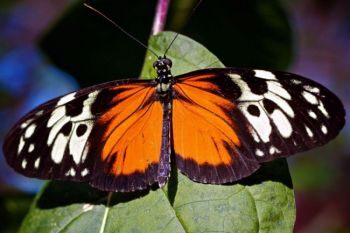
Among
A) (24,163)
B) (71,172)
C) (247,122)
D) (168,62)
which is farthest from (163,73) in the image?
(24,163)

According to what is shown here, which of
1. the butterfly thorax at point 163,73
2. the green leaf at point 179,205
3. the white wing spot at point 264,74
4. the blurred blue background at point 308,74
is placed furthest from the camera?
the blurred blue background at point 308,74

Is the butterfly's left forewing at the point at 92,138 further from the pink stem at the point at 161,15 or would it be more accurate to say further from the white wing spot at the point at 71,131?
the pink stem at the point at 161,15

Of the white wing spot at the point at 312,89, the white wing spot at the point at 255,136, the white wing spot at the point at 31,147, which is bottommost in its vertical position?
the white wing spot at the point at 255,136

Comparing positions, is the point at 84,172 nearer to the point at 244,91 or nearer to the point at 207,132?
the point at 207,132

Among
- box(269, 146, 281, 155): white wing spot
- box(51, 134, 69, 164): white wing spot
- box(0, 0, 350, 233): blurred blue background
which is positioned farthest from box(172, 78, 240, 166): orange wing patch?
box(0, 0, 350, 233): blurred blue background

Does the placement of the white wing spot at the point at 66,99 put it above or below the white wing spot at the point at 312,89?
above

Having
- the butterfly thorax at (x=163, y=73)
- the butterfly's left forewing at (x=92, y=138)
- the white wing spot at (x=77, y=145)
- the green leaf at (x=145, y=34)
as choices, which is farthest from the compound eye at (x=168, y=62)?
the green leaf at (x=145, y=34)
